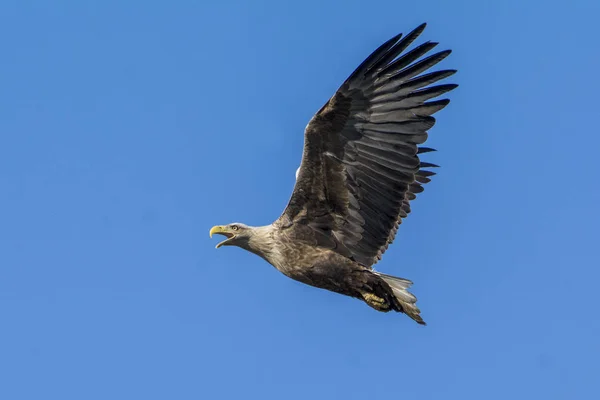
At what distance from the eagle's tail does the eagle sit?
0.04 ft

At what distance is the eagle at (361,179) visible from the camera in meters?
18.4

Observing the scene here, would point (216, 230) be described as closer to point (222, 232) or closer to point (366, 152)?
point (222, 232)

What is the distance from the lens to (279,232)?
62.4 ft

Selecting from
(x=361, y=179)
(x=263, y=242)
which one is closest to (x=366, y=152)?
(x=361, y=179)

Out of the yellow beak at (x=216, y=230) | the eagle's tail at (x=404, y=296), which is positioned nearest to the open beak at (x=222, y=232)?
the yellow beak at (x=216, y=230)

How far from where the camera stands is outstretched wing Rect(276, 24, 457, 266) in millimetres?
18375

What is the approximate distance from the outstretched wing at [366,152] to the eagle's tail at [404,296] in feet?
1.38

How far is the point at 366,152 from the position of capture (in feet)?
61.3

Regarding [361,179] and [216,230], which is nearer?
[361,179]

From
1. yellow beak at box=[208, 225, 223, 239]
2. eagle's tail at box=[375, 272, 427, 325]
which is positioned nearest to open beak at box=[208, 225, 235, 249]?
yellow beak at box=[208, 225, 223, 239]

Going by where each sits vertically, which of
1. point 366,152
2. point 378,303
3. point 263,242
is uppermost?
point 366,152

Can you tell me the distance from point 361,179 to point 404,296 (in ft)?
4.65

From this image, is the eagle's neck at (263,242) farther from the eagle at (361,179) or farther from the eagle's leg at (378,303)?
the eagle's leg at (378,303)

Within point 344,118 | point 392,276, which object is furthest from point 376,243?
point 344,118
